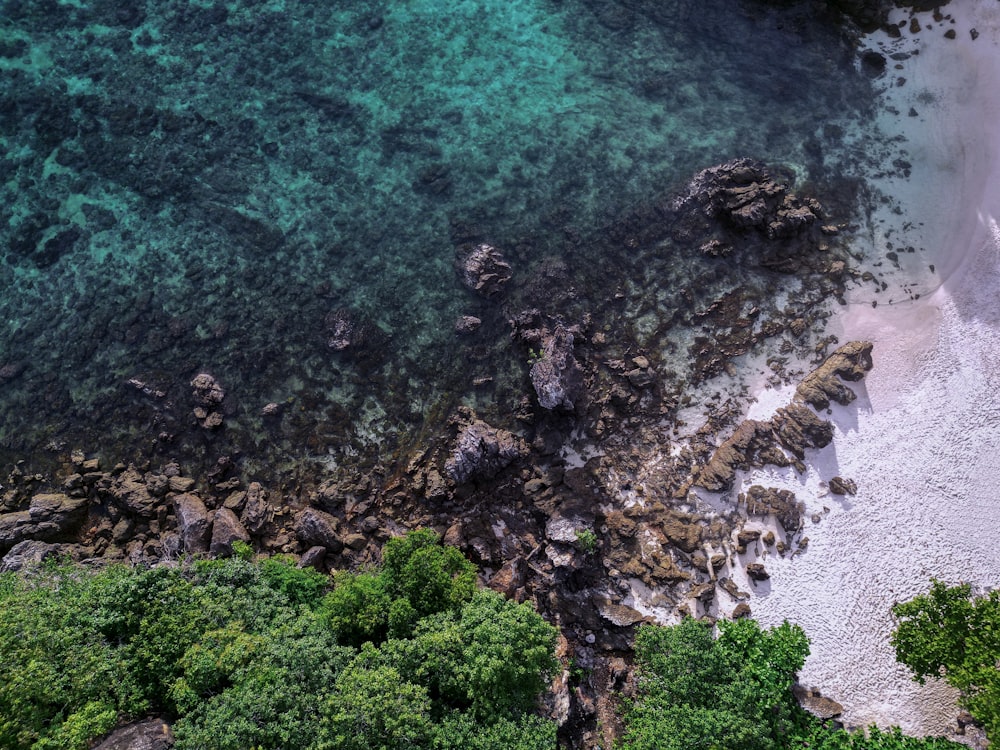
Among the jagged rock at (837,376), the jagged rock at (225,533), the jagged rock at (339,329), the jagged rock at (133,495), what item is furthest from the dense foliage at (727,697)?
the jagged rock at (133,495)

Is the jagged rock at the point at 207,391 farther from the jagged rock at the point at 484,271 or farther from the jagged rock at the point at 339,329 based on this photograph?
the jagged rock at the point at 484,271

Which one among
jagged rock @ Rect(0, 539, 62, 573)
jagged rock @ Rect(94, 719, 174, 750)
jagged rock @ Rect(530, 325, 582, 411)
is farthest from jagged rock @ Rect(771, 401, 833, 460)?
jagged rock @ Rect(0, 539, 62, 573)

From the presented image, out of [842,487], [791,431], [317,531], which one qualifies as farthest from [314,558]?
[842,487]

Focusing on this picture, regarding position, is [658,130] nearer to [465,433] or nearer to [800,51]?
[800,51]

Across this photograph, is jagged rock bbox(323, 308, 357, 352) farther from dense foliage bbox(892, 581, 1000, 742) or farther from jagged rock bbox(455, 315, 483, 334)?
dense foliage bbox(892, 581, 1000, 742)

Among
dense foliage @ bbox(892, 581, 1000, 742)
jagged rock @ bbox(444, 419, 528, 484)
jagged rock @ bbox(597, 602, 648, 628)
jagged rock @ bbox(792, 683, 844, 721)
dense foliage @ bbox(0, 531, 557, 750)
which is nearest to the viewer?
dense foliage @ bbox(0, 531, 557, 750)

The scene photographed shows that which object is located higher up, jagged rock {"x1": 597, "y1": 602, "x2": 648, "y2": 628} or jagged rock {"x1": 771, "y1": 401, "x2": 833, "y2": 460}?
jagged rock {"x1": 771, "y1": 401, "x2": 833, "y2": 460}

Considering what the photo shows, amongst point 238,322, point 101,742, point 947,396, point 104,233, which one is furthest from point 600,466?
point 104,233
